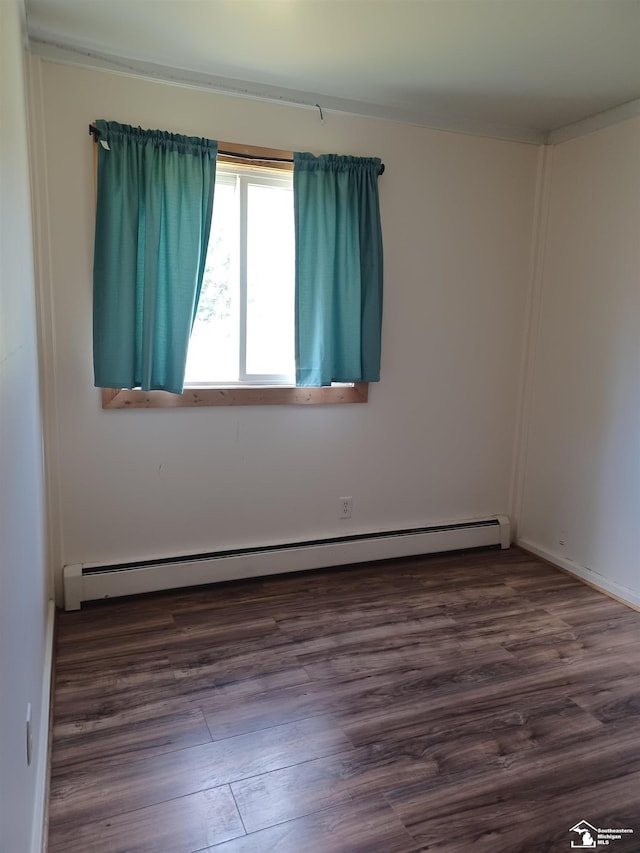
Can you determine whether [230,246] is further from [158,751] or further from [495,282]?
[158,751]

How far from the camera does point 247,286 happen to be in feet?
9.87

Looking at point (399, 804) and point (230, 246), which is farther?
point (230, 246)

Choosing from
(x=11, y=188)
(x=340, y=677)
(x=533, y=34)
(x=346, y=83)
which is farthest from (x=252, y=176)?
(x=340, y=677)

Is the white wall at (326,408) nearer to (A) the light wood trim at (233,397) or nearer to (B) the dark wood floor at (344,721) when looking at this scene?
(A) the light wood trim at (233,397)

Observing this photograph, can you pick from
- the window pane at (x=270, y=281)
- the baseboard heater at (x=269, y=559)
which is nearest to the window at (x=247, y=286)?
the window pane at (x=270, y=281)

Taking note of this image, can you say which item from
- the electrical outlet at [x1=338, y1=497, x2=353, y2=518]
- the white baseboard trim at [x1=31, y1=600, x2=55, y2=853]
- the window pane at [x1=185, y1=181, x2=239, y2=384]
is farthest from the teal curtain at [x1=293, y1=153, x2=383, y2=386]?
the white baseboard trim at [x1=31, y1=600, x2=55, y2=853]

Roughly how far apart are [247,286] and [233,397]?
22.8 inches

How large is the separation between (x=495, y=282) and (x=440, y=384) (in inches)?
27.9

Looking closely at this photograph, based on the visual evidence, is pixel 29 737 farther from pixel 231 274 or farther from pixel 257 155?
pixel 257 155

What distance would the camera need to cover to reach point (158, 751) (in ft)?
6.21

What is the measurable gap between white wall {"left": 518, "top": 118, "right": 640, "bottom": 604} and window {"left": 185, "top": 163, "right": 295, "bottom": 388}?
160 cm

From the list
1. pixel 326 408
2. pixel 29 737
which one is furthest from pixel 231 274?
pixel 29 737

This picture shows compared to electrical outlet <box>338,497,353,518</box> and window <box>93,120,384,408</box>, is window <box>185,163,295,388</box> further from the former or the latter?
electrical outlet <box>338,497,353,518</box>

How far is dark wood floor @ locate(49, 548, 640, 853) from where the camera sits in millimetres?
1639
